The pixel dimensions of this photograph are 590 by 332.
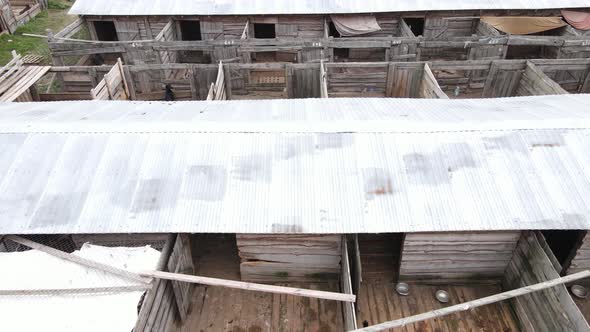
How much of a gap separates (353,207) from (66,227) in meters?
6.16

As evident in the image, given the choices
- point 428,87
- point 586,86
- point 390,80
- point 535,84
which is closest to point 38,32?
point 390,80

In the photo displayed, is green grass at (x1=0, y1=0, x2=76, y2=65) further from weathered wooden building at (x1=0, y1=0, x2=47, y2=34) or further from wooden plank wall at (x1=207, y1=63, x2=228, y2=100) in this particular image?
wooden plank wall at (x1=207, y1=63, x2=228, y2=100)

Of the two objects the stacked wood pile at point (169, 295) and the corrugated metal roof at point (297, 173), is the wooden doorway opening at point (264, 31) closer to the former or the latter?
the corrugated metal roof at point (297, 173)

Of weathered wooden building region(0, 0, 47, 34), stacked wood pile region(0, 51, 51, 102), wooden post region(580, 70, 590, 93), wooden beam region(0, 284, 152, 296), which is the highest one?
stacked wood pile region(0, 51, 51, 102)

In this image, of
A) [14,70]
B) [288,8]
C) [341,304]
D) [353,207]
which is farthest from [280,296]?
[288,8]

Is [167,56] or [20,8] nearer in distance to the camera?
[167,56]

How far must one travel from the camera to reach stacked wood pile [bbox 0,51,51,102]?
46.1 feet

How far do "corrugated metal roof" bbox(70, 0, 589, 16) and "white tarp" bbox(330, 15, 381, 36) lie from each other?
40 cm

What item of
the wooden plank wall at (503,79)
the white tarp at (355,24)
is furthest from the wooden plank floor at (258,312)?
the white tarp at (355,24)

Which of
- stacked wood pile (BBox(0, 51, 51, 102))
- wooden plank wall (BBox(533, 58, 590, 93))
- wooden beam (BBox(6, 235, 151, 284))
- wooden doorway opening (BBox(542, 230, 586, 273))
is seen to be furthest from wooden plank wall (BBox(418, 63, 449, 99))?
stacked wood pile (BBox(0, 51, 51, 102))

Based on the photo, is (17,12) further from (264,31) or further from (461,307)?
(461,307)

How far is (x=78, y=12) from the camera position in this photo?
20609mm

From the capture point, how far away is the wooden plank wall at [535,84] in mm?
13891

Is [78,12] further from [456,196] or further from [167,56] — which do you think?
[456,196]
